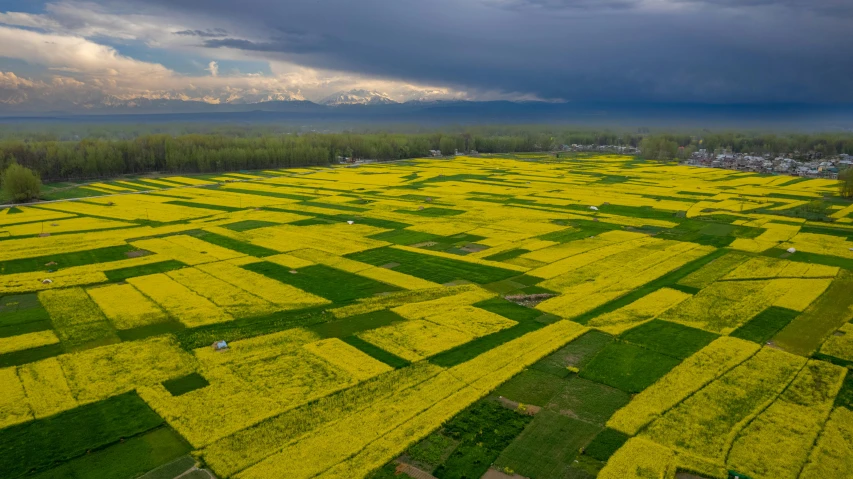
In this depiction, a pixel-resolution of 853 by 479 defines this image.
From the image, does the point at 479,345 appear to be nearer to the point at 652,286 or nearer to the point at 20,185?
the point at 652,286

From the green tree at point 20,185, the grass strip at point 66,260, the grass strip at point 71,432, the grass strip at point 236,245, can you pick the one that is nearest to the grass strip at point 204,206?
the grass strip at point 236,245

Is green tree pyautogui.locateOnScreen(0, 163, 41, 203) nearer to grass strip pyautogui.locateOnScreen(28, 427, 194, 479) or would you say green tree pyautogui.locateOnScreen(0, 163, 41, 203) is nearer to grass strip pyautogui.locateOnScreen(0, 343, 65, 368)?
grass strip pyautogui.locateOnScreen(0, 343, 65, 368)

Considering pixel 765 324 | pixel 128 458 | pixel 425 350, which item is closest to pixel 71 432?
pixel 128 458

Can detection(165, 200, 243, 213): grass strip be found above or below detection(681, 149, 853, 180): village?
below

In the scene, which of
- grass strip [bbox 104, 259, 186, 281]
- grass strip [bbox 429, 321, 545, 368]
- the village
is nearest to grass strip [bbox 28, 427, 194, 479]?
grass strip [bbox 429, 321, 545, 368]

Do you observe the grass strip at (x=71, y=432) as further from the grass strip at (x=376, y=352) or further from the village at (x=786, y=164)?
the village at (x=786, y=164)

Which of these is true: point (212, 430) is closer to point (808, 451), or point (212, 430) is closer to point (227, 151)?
point (808, 451)

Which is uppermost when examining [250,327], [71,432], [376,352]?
[250,327]
